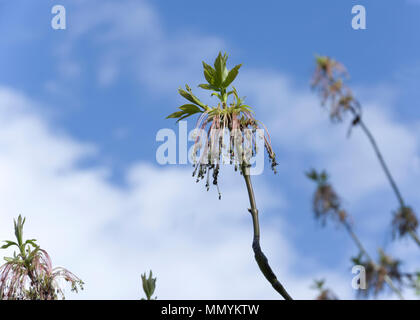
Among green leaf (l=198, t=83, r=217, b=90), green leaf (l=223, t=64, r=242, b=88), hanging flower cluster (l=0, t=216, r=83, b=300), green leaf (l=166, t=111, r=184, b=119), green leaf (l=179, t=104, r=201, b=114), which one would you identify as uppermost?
green leaf (l=223, t=64, r=242, b=88)

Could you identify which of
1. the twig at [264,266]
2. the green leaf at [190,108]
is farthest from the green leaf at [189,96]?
the twig at [264,266]

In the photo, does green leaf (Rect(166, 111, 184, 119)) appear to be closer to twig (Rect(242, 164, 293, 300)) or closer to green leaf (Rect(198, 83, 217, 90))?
green leaf (Rect(198, 83, 217, 90))

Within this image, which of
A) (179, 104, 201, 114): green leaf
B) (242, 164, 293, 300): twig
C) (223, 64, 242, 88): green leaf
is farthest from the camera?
(179, 104, 201, 114): green leaf

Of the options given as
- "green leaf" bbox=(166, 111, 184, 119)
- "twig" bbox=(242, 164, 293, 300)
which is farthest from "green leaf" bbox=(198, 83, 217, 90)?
"twig" bbox=(242, 164, 293, 300)

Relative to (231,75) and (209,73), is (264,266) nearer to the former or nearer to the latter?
(231,75)

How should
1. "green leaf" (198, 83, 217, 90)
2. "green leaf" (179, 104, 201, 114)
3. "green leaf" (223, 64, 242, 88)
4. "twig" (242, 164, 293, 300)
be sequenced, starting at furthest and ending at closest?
1. "green leaf" (198, 83, 217, 90)
2. "green leaf" (179, 104, 201, 114)
3. "green leaf" (223, 64, 242, 88)
4. "twig" (242, 164, 293, 300)

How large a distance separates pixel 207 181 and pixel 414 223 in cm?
296

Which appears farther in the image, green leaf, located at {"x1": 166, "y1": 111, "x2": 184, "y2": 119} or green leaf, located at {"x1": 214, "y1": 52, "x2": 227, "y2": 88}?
green leaf, located at {"x1": 166, "y1": 111, "x2": 184, "y2": 119}

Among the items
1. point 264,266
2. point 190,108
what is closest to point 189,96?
point 190,108

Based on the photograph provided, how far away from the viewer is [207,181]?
8.23 metres

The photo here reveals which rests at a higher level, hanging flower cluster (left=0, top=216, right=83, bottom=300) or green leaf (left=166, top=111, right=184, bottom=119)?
green leaf (left=166, top=111, right=184, bottom=119)

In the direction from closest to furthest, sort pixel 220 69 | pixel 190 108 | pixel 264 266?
pixel 264 266 < pixel 220 69 < pixel 190 108
